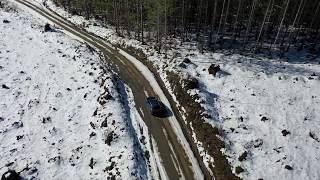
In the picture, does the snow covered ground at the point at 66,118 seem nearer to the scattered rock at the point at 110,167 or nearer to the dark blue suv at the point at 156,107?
the scattered rock at the point at 110,167

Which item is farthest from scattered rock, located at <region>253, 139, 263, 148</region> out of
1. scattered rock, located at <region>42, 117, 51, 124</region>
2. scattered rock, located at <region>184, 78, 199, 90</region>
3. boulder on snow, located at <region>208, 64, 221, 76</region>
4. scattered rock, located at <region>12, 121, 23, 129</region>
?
scattered rock, located at <region>12, 121, 23, 129</region>

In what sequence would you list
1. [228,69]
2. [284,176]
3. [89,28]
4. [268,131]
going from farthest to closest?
[89,28], [228,69], [268,131], [284,176]

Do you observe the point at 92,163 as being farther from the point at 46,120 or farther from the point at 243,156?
the point at 243,156

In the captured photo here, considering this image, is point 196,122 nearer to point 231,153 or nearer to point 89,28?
point 231,153

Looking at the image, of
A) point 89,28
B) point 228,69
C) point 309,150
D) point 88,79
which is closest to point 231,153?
point 309,150

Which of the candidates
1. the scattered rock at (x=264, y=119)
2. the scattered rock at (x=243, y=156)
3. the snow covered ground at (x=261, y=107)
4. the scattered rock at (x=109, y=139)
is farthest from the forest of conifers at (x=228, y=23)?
the scattered rock at (x=243, y=156)

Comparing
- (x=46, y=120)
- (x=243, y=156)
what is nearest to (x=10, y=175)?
(x=46, y=120)

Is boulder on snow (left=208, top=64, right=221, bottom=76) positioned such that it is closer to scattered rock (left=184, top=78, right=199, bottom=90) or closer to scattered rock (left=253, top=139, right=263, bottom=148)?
scattered rock (left=184, top=78, right=199, bottom=90)
